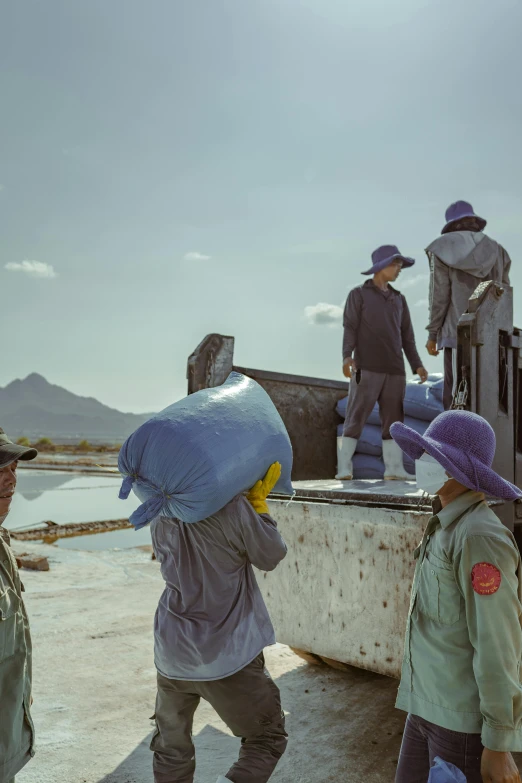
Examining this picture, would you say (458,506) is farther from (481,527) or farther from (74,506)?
(74,506)

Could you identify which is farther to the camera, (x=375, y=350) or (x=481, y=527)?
(x=375, y=350)

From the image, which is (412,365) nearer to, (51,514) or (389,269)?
(389,269)

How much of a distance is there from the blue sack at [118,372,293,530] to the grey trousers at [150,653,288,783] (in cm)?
51

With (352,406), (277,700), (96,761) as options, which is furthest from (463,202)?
(96,761)

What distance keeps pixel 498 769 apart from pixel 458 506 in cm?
60

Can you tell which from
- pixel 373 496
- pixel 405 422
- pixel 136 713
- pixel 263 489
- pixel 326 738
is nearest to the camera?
pixel 263 489

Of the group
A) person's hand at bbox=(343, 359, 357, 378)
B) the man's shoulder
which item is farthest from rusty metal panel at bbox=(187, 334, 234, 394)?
the man's shoulder

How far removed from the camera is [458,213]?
4.11 meters

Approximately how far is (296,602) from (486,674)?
57.1 inches

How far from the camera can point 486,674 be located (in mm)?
1484

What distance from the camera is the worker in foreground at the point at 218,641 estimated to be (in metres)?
1.95

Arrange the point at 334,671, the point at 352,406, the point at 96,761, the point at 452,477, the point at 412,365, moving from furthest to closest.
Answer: the point at 412,365 < the point at 352,406 < the point at 334,671 < the point at 96,761 < the point at 452,477

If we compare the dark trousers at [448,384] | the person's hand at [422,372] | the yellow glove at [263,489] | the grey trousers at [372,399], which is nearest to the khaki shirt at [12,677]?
the yellow glove at [263,489]

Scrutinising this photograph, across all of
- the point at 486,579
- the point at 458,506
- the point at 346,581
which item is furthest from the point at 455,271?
the point at 486,579
